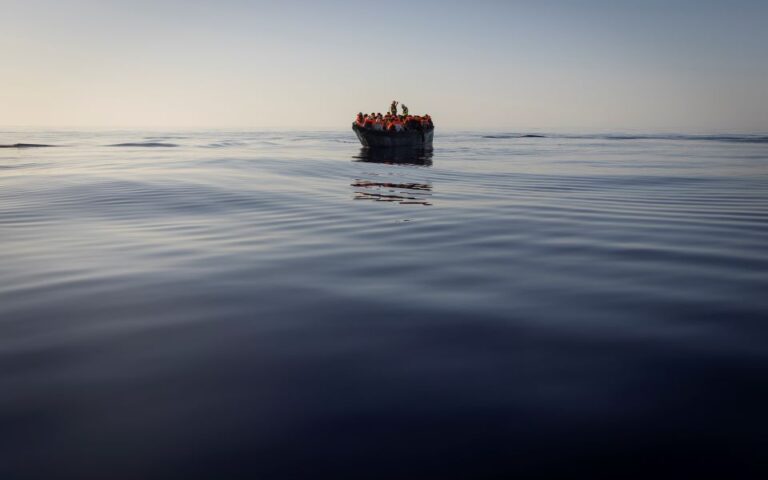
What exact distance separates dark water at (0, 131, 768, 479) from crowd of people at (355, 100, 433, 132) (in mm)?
36197

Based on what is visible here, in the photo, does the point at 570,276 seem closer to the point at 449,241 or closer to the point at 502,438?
the point at 449,241

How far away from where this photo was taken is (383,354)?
3.58m

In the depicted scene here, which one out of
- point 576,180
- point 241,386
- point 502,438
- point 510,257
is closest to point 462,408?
point 502,438

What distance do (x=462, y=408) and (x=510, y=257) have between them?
4.07 meters

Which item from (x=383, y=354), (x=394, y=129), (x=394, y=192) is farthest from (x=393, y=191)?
(x=394, y=129)

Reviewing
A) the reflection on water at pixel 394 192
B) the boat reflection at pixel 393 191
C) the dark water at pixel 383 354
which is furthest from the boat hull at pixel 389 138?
the dark water at pixel 383 354

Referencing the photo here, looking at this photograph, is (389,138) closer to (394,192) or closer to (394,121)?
(394,121)

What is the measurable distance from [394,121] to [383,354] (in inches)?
1711

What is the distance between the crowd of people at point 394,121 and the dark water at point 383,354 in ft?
119

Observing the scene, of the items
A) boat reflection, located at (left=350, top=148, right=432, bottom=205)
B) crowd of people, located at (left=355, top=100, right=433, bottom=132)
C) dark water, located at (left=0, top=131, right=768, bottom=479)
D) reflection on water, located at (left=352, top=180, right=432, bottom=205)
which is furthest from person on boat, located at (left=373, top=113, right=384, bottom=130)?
dark water, located at (left=0, top=131, right=768, bottom=479)

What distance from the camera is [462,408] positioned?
2812 mm

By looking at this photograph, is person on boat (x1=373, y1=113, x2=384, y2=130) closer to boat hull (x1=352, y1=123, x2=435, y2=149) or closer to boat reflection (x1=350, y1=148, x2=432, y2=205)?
boat hull (x1=352, y1=123, x2=435, y2=149)

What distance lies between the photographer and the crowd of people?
4362cm

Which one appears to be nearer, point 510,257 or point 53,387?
point 53,387
